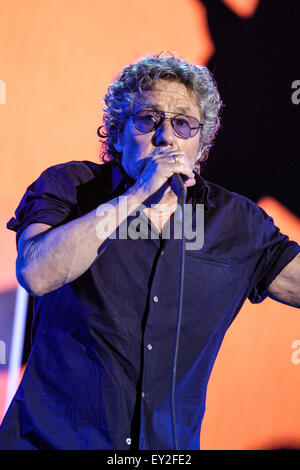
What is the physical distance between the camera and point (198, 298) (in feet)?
4.76

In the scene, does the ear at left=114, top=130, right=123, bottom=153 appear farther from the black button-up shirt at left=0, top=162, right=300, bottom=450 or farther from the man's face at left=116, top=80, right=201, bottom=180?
the black button-up shirt at left=0, top=162, right=300, bottom=450

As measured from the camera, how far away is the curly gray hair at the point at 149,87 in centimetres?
161

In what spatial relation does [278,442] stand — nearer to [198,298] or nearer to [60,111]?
[198,298]

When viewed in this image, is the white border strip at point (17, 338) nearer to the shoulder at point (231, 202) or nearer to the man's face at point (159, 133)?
the man's face at point (159, 133)

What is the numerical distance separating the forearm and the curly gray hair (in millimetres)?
484

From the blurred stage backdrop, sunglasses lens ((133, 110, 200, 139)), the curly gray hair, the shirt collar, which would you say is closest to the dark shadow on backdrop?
the blurred stage backdrop

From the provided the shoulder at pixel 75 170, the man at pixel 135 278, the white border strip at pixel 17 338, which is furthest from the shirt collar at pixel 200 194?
the white border strip at pixel 17 338

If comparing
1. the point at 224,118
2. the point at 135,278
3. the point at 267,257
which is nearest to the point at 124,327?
the point at 135,278

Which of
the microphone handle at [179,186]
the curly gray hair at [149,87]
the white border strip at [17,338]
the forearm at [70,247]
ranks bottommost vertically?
the white border strip at [17,338]

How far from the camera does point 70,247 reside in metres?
1.21

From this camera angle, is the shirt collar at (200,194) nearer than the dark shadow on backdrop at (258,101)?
Yes

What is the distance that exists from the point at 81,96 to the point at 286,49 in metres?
0.93

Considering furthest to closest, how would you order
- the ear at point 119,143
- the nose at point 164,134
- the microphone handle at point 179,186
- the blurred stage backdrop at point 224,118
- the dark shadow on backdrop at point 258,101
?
the dark shadow on backdrop at point 258,101 < the blurred stage backdrop at point 224,118 < the ear at point 119,143 < the nose at point 164,134 < the microphone handle at point 179,186

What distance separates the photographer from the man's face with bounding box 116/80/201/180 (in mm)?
1435
